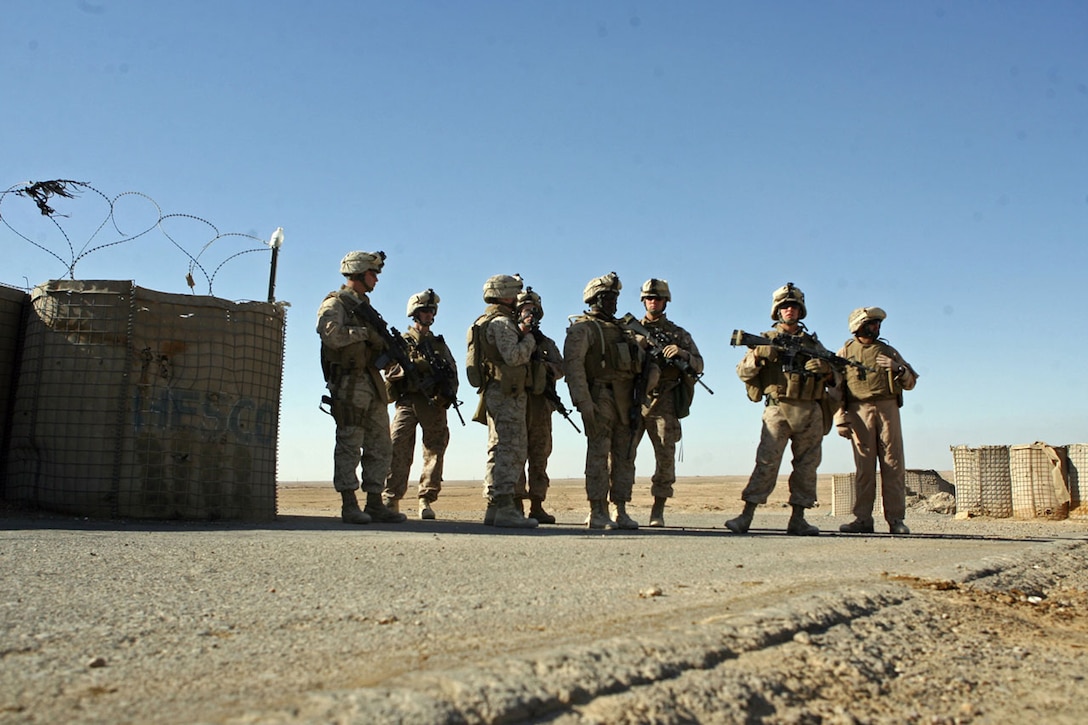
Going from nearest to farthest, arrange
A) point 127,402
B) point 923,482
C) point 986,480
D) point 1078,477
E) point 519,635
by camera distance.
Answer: point 519,635, point 127,402, point 1078,477, point 986,480, point 923,482

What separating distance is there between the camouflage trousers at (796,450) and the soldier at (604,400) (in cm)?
106

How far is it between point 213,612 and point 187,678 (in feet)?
3.11

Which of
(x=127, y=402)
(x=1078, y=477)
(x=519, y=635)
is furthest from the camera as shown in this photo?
(x=1078, y=477)

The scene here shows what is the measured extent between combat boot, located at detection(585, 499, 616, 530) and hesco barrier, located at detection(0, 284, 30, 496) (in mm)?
4597

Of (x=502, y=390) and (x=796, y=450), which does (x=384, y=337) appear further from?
(x=796, y=450)

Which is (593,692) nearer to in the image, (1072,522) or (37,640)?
(37,640)

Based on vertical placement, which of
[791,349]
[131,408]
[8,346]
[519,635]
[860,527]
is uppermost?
[791,349]

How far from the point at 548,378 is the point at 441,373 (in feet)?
4.07

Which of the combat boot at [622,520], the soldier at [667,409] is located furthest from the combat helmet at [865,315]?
the combat boot at [622,520]

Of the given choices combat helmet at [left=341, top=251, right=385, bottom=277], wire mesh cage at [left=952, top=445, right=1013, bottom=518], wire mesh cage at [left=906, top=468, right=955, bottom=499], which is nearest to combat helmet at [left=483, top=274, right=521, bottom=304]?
combat helmet at [left=341, top=251, right=385, bottom=277]

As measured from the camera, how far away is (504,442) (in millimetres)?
7992

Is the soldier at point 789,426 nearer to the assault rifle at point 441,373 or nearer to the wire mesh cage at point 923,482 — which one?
the assault rifle at point 441,373

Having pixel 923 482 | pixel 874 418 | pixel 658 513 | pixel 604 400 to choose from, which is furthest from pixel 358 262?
pixel 923 482

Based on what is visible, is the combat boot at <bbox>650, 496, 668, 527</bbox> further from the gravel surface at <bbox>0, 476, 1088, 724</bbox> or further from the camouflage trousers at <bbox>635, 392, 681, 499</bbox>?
the gravel surface at <bbox>0, 476, 1088, 724</bbox>
